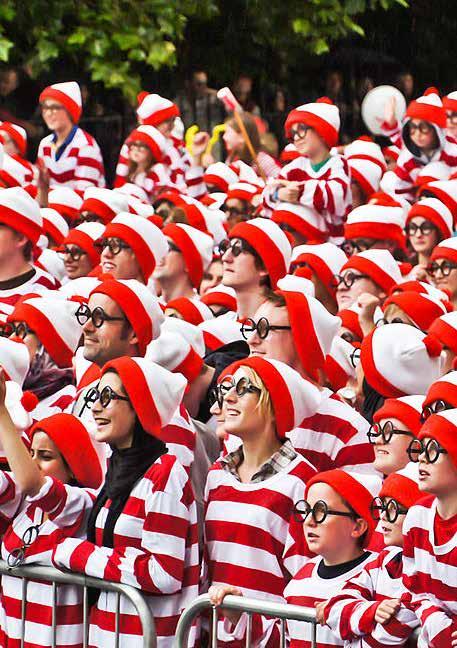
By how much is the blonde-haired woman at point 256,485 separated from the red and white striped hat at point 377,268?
2.07m

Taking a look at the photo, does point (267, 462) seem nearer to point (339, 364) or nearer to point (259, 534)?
point (259, 534)

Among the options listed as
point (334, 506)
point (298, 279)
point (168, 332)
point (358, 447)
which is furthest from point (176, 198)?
point (334, 506)

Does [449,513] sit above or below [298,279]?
above

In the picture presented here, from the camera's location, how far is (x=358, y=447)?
6164mm

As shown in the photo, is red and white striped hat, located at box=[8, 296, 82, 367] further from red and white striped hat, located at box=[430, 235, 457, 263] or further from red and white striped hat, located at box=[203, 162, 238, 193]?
red and white striped hat, located at box=[203, 162, 238, 193]

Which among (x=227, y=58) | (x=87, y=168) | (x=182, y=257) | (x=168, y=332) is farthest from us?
(x=227, y=58)

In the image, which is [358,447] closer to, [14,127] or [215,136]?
[14,127]

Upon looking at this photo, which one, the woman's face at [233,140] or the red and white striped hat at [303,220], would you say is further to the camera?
the woman's face at [233,140]

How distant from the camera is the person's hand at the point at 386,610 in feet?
16.5

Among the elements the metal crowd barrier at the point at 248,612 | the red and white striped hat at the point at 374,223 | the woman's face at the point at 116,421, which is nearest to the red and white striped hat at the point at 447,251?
the red and white striped hat at the point at 374,223

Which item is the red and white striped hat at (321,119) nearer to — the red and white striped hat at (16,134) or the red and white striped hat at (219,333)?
the red and white striped hat at (16,134)

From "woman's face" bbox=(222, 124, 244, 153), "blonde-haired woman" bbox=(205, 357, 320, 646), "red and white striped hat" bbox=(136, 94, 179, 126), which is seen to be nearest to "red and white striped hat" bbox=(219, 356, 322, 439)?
"blonde-haired woman" bbox=(205, 357, 320, 646)

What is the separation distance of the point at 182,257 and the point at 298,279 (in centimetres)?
90

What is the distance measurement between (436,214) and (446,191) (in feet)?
1.67
